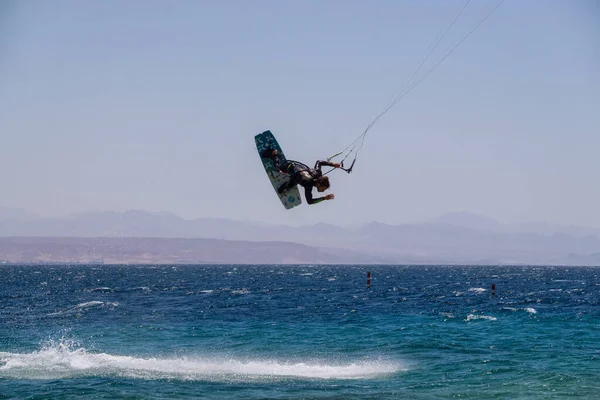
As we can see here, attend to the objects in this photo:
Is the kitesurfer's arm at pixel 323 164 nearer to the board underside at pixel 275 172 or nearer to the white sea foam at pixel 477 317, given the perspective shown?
the board underside at pixel 275 172

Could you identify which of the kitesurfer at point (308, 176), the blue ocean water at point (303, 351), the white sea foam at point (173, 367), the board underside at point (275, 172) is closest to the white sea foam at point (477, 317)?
the blue ocean water at point (303, 351)

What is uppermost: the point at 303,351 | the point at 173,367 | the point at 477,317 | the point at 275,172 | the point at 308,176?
the point at 275,172

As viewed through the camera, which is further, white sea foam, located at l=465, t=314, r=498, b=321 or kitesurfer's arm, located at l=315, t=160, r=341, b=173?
white sea foam, located at l=465, t=314, r=498, b=321

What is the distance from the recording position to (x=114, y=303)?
6284 centimetres

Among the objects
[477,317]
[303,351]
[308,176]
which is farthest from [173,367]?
[477,317]

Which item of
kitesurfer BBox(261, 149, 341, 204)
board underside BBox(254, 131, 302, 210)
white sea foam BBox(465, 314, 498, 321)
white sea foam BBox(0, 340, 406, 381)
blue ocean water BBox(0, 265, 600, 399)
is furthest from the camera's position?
white sea foam BBox(465, 314, 498, 321)

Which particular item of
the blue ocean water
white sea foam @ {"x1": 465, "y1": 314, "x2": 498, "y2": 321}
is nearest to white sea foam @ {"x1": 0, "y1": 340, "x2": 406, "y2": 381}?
the blue ocean water

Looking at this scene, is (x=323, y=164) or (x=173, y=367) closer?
(x=323, y=164)

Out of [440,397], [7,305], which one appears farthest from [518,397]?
[7,305]

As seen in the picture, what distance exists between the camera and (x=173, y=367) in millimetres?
31328

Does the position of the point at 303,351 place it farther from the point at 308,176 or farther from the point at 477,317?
the point at 308,176

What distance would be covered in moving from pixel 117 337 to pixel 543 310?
33231 millimetres

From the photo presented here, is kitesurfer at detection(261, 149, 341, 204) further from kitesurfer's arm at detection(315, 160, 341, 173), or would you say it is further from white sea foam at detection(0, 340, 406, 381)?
white sea foam at detection(0, 340, 406, 381)

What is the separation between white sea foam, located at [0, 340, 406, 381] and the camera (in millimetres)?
29344
